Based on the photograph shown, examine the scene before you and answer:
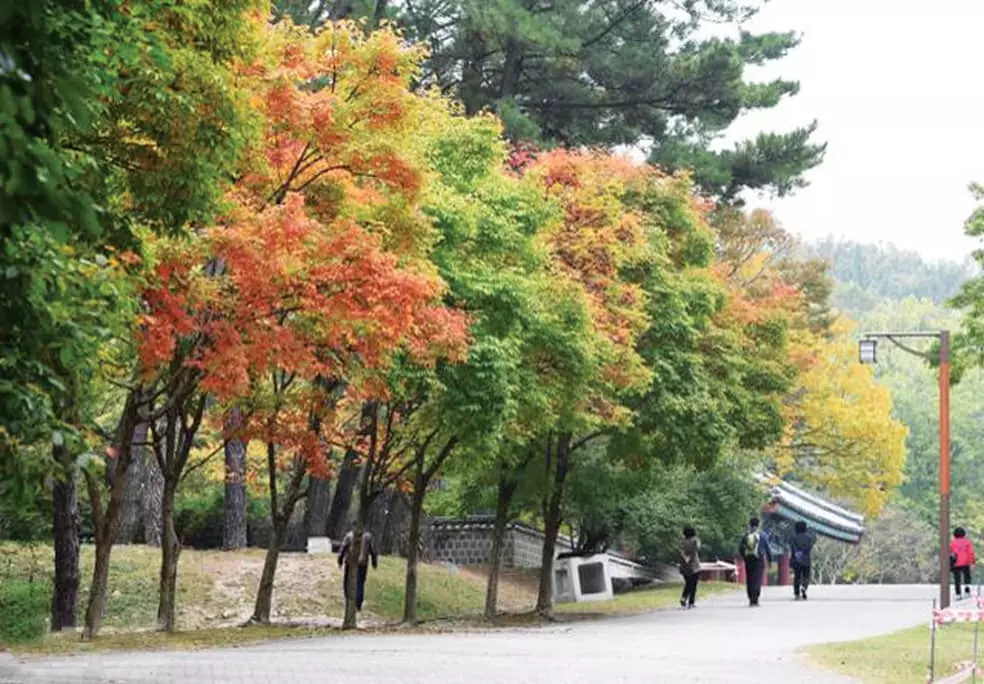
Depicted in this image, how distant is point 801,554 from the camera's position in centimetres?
3319

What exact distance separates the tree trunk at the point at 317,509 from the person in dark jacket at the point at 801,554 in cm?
1099

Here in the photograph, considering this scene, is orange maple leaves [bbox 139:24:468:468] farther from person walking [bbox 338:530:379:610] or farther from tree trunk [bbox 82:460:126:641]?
person walking [bbox 338:530:379:610]

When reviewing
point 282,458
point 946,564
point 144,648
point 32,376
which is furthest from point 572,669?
point 282,458

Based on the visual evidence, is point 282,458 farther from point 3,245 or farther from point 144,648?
point 3,245

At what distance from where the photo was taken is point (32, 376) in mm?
7703

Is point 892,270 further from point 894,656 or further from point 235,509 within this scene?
point 894,656

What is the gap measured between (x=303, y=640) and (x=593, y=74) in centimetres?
2134

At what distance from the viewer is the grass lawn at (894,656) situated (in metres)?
16.4

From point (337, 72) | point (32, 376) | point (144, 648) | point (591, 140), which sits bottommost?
point (144, 648)

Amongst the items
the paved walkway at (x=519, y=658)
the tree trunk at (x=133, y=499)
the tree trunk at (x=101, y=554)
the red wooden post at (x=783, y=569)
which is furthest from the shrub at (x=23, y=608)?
the red wooden post at (x=783, y=569)

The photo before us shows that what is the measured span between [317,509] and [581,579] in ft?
21.0

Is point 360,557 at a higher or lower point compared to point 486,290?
lower

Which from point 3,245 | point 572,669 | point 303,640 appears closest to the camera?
point 3,245

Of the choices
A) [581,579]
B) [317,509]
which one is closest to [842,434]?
[581,579]
